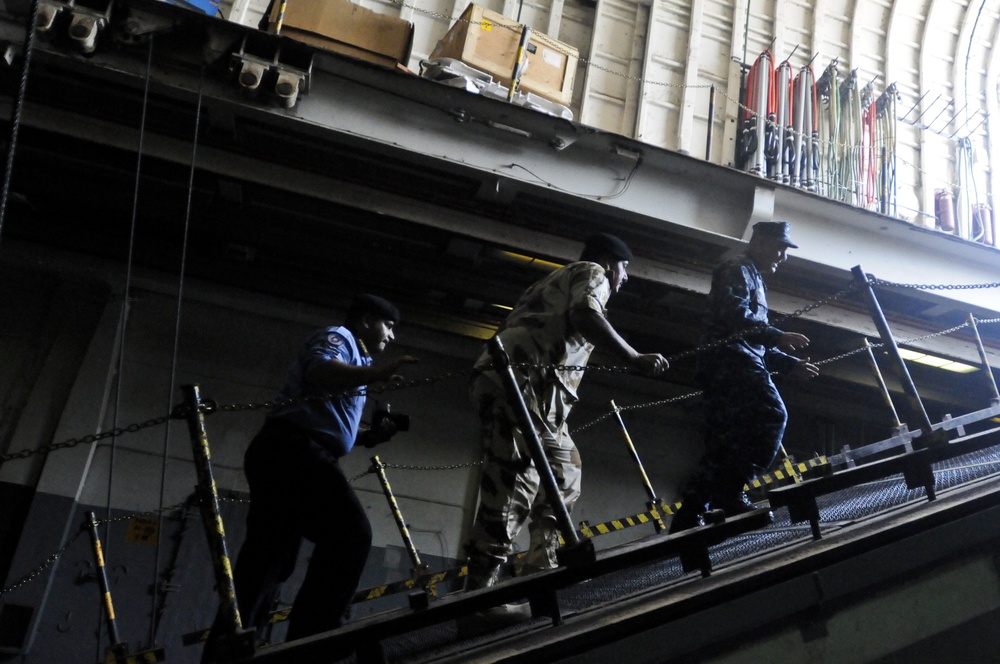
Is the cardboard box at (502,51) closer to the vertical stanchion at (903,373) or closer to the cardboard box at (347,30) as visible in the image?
the cardboard box at (347,30)

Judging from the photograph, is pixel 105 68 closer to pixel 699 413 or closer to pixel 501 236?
pixel 501 236

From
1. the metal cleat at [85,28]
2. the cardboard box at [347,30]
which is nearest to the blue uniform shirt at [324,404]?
the cardboard box at [347,30]

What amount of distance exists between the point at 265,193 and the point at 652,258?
169 inches

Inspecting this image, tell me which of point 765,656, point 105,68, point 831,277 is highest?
point 105,68

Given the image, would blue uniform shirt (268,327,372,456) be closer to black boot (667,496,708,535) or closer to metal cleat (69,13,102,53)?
black boot (667,496,708,535)

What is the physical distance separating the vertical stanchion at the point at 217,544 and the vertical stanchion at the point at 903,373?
9.44 ft

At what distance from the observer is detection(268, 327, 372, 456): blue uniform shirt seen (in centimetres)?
364

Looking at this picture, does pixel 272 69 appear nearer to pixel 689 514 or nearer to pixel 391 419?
pixel 391 419

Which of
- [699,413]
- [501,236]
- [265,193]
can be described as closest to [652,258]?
[501,236]

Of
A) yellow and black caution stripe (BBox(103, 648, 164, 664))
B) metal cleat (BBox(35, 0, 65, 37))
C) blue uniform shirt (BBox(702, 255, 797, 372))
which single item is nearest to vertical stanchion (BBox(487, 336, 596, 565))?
blue uniform shirt (BBox(702, 255, 797, 372))

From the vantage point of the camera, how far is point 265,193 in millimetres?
8484

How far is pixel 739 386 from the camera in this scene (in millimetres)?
4277

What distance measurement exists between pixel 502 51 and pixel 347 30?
1601 millimetres

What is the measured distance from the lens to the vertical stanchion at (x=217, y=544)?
258 cm
